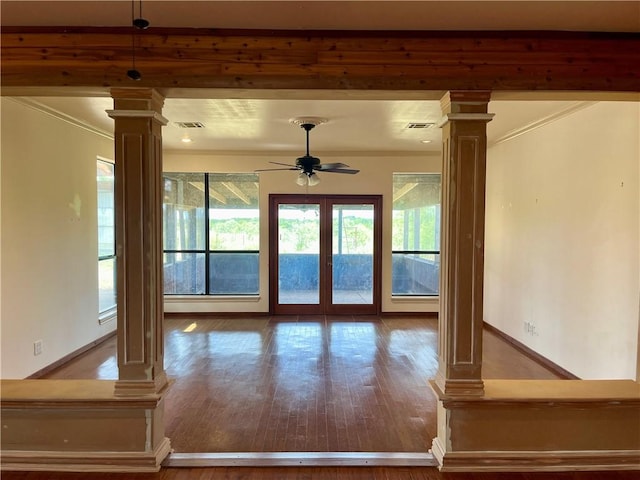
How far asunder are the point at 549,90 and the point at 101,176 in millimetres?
5337

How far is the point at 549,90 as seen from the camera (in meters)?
2.34

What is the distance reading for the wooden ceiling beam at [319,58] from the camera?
2.29 metres

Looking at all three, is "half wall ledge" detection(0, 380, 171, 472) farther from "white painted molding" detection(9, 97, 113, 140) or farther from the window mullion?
the window mullion

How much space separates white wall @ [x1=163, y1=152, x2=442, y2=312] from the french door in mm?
143

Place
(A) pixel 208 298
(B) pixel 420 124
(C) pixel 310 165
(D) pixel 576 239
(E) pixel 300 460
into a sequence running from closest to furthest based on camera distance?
(E) pixel 300 460 < (D) pixel 576 239 < (B) pixel 420 124 < (C) pixel 310 165 < (A) pixel 208 298

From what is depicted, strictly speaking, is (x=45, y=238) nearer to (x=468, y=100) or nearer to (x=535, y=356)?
(x=468, y=100)

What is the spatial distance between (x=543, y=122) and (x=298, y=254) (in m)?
4.13

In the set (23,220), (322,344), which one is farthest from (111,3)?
(322,344)

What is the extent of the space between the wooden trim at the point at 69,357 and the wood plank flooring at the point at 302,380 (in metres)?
0.08

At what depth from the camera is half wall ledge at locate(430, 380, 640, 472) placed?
2355mm

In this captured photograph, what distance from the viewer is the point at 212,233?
6613 millimetres

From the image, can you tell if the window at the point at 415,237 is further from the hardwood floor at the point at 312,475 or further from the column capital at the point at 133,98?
the column capital at the point at 133,98

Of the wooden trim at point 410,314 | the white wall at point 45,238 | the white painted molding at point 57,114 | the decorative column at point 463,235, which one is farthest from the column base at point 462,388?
the white painted molding at point 57,114

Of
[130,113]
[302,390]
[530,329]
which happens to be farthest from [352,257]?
[130,113]
